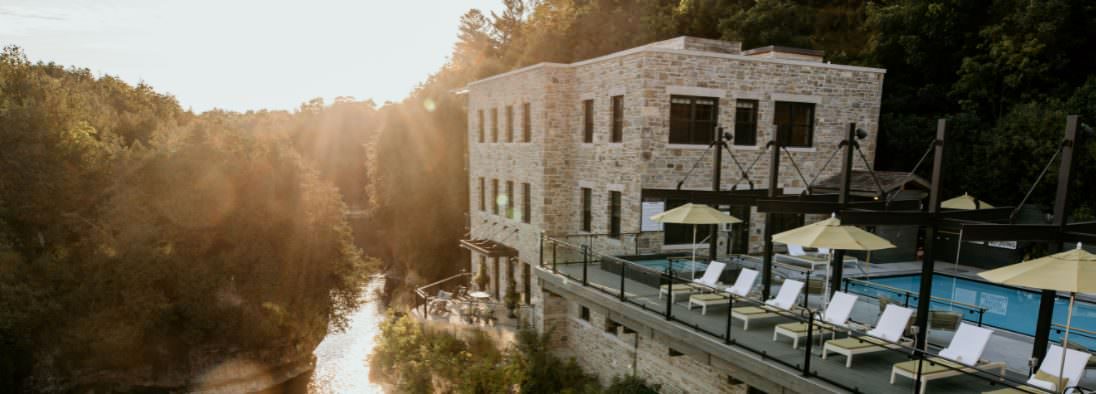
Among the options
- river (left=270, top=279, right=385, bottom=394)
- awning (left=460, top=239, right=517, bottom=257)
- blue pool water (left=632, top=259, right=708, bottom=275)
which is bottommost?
river (left=270, top=279, right=385, bottom=394)

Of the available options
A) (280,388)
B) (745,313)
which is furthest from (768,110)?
(280,388)

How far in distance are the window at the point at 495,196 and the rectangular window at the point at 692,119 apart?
9.39m

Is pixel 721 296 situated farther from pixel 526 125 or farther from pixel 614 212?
pixel 526 125

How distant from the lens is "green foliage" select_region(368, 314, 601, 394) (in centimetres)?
1527

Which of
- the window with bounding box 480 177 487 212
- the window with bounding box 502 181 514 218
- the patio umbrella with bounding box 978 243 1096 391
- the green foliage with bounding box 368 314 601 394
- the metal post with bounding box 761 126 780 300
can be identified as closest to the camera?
the patio umbrella with bounding box 978 243 1096 391

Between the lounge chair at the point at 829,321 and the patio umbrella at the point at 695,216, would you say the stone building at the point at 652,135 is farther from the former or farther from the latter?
the lounge chair at the point at 829,321

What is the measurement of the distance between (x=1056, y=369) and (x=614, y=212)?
11749 mm

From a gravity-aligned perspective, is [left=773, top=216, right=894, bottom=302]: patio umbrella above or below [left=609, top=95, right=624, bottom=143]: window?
below

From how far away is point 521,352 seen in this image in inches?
637

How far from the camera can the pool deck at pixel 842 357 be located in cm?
732

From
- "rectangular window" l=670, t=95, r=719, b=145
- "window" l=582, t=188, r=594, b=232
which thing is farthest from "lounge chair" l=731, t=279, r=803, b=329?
"window" l=582, t=188, r=594, b=232

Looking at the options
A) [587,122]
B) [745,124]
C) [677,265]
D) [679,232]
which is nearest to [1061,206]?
[677,265]

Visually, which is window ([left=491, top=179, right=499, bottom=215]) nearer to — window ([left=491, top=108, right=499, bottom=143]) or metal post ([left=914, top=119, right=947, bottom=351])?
window ([left=491, top=108, right=499, bottom=143])

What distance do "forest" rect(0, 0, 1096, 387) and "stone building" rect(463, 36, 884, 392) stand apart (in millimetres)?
4905
